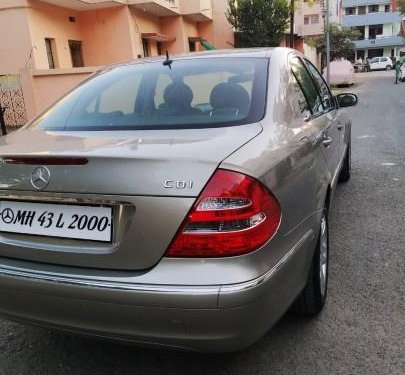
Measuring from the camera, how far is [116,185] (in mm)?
2004

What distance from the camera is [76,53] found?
19.0m

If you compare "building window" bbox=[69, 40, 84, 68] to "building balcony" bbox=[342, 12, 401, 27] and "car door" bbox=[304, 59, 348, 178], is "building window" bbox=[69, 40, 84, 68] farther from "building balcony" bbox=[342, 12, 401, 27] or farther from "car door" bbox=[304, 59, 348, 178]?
"building balcony" bbox=[342, 12, 401, 27]

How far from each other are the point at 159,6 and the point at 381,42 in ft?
194

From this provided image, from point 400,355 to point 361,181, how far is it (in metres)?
3.75

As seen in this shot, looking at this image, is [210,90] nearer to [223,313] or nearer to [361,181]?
[223,313]

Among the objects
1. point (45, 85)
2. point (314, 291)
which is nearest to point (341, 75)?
point (45, 85)

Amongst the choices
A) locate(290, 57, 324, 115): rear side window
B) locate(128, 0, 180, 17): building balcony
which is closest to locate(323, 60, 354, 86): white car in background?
locate(128, 0, 180, 17): building balcony

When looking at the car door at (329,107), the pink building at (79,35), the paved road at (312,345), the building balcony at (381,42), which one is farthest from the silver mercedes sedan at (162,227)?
the building balcony at (381,42)

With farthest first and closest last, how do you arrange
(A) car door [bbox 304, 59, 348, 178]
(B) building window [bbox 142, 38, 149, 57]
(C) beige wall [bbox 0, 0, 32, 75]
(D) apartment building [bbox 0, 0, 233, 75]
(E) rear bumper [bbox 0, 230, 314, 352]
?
(B) building window [bbox 142, 38, 149, 57] < (D) apartment building [bbox 0, 0, 233, 75] < (C) beige wall [bbox 0, 0, 32, 75] < (A) car door [bbox 304, 59, 348, 178] < (E) rear bumper [bbox 0, 230, 314, 352]

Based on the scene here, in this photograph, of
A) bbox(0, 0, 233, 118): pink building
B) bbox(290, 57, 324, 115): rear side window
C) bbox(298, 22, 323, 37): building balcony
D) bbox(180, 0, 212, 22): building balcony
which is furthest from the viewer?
bbox(298, 22, 323, 37): building balcony

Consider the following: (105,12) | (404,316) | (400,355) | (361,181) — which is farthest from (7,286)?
(105,12)

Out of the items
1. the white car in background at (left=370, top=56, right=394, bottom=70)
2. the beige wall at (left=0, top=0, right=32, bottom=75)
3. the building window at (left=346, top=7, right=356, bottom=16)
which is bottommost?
the white car in background at (left=370, top=56, right=394, bottom=70)

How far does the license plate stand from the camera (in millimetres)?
2062

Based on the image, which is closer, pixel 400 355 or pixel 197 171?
pixel 197 171
